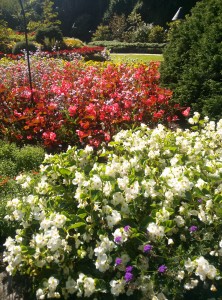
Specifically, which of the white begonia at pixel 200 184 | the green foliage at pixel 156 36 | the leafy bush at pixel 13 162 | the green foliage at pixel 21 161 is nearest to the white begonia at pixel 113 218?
the white begonia at pixel 200 184

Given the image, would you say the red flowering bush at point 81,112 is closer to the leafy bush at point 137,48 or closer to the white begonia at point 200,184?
the white begonia at point 200,184

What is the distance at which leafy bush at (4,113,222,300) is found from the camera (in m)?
2.18

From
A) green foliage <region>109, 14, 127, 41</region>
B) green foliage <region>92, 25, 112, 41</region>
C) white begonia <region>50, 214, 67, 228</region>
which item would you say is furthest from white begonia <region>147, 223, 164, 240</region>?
green foliage <region>92, 25, 112, 41</region>

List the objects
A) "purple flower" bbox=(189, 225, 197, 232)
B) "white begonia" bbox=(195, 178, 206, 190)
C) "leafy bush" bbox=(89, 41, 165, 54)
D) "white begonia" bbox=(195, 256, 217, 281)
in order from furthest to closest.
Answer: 1. "leafy bush" bbox=(89, 41, 165, 54)
2. "white begonia" bbox=(195, 178, 206, 190)
3. "purple flower" bbox=(189, 225, 197, 232)
4. "white begonia" bbox=(195, 256, 217, 281)

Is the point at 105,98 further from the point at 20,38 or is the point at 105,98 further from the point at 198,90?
the point at 20,38

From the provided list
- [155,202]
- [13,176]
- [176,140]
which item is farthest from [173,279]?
[13,176]

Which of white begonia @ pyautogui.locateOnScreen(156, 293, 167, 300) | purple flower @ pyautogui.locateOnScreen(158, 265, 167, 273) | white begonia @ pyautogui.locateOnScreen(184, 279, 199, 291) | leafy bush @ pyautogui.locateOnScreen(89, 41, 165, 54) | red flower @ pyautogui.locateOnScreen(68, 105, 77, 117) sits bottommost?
leafy bush @ pyautogui.locateOnScreen(89, 41, 165, 54)

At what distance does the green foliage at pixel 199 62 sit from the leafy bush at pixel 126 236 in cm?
250

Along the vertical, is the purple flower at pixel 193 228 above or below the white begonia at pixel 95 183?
below

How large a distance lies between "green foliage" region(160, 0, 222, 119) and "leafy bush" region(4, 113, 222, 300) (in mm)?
2499

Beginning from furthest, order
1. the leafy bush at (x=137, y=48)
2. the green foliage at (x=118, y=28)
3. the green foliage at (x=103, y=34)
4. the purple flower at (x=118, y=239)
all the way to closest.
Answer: the green foliage at (x=103, y=34), the green foliage at (x=118, y=28), the leafy bush at (x=137, y=48), the purple flower at (x=118, y=239)

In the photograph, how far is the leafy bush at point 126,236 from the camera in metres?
2.18

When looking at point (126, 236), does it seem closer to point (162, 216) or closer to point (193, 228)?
point (162, 216)

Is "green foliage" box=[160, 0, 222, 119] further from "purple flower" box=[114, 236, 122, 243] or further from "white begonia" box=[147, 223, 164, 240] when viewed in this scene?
Result: "purple flower" box=[114, 236, 122, 243]
